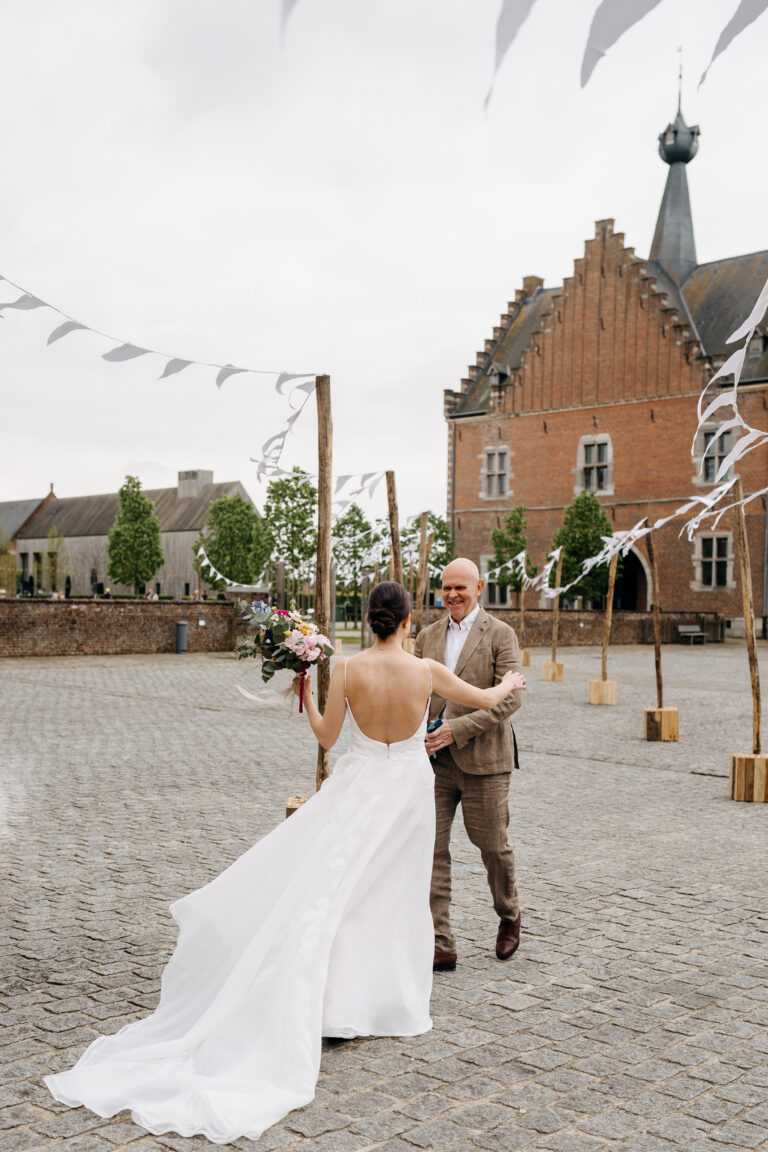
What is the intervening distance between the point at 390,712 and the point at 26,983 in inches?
74.0

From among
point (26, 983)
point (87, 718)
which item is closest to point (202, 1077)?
point (26, 983)

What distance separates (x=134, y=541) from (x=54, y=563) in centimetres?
1642

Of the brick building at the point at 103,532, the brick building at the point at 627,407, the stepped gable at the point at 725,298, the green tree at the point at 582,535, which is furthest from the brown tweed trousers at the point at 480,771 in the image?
the brick building at the point at 103,532

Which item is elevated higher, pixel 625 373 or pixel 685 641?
pixel 625 373

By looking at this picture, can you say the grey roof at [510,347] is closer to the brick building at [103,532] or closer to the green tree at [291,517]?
the green tree at [291,517]

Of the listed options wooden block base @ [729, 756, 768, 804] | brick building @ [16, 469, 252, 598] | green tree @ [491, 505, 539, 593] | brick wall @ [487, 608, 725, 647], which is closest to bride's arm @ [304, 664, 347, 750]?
wooden block base @ [729, 756, 768, 804]

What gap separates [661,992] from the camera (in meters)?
4.53

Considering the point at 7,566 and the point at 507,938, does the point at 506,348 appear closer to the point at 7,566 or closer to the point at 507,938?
the point at 507,938

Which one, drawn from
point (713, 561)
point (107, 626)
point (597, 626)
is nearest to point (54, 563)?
point (713, 561)

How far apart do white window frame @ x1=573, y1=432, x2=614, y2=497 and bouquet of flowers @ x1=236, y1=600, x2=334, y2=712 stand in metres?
38.0

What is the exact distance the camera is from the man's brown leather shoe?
4918 mm

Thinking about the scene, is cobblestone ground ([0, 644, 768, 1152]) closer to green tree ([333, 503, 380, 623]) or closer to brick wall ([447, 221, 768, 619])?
green tree ([333, 503, 380, 623])

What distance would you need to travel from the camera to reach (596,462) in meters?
43.1

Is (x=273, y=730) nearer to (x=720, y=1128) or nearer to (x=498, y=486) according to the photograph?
(x=720, y=1128)
